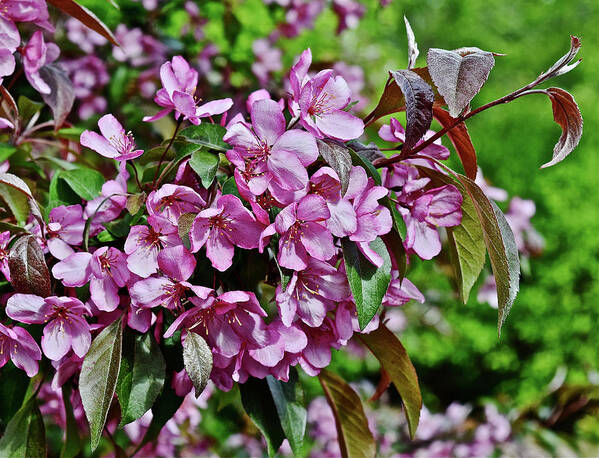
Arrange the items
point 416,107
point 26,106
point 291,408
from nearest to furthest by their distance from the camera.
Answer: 1. point 416,107
2. point 291,408
3. point 26,106

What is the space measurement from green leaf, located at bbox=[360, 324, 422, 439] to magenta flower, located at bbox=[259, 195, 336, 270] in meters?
0.22

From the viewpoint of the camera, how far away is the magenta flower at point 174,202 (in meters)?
0.66

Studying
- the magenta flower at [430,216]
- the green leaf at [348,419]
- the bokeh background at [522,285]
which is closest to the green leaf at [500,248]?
the magenta flower at [430,216]

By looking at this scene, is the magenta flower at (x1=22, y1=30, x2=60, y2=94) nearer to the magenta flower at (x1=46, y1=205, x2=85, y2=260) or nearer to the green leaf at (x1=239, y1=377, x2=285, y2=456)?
the magenta flower at (x1=46, y1=205, x2=85, y2=260)

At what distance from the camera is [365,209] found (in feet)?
2.23

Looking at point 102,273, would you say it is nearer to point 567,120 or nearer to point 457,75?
point 457,75

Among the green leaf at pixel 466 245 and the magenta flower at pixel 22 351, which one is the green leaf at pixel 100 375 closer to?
the magenta flower at pixel 22 351

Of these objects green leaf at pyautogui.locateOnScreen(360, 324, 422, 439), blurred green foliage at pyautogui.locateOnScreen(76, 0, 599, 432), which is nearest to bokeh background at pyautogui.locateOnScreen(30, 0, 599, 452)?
blurred green foliage at pyautogui.locateOnScreen(76, 0, 599, 432)

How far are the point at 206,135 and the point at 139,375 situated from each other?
0.29 m

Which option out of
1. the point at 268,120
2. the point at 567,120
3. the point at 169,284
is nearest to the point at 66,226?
the point at 169,284

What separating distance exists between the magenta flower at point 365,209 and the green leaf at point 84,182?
38 cm

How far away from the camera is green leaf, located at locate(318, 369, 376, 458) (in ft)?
3.10

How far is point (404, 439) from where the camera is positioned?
2.32 m

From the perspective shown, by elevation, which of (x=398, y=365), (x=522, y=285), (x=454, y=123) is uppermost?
(x=454, y=123)
